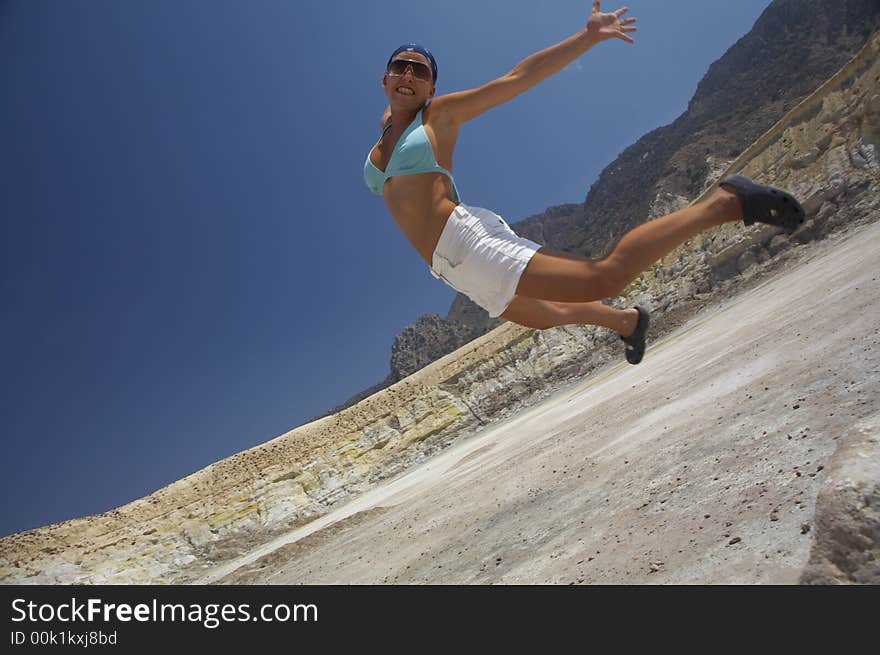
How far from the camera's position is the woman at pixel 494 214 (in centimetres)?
249

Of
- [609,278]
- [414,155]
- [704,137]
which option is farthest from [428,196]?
[704,137]

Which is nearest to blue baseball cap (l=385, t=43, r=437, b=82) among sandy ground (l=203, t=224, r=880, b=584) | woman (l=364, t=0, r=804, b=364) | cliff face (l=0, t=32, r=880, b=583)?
woman (l=364, t=0, r=804, b=364)

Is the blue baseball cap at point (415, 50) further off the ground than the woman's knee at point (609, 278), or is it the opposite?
the blue baseball cap at point (415, 50)

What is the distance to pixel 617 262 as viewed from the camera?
2.51 m

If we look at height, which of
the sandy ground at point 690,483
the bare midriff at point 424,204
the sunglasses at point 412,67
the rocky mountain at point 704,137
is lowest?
the sandy ground at point 690,483

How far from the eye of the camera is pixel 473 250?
2.57 m

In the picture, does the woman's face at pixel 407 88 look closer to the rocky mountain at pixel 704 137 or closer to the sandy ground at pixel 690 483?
the sandy ground at pixel 690 483

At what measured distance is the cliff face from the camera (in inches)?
696

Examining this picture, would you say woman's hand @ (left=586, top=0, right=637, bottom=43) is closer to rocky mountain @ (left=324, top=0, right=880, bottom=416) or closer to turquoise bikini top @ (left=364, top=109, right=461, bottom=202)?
turquoise bikini top @ (left=364, top=109, right=461, bottom=202)

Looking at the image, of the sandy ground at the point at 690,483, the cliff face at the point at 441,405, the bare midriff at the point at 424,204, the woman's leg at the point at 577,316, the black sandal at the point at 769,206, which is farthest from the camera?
the cliff face at the point at 441,405

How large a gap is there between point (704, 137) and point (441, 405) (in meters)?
43.0

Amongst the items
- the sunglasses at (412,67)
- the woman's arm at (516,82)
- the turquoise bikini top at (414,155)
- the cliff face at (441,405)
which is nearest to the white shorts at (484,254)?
the turquoise bikini top at (414,155)

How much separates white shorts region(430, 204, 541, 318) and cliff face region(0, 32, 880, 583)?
19084mm
